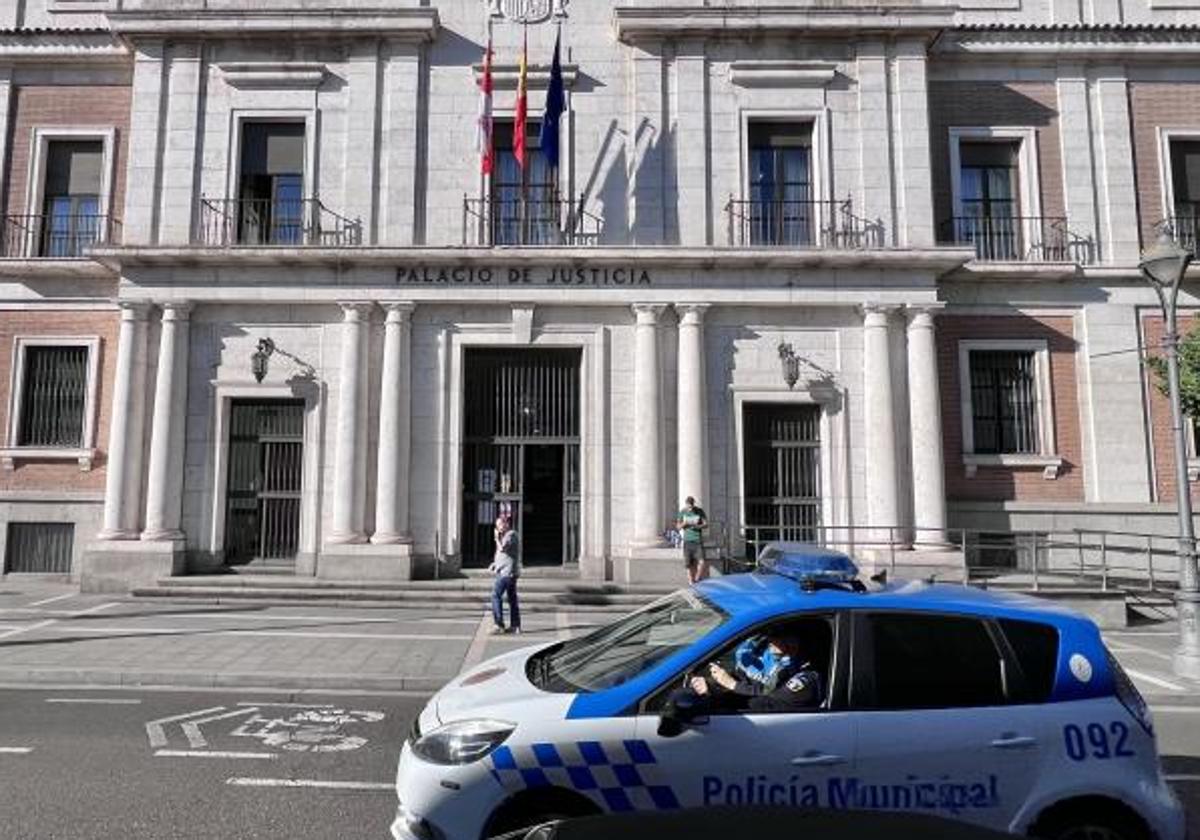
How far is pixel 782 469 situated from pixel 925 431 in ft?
9.02

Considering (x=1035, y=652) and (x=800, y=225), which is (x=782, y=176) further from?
(x=1035, y=652)

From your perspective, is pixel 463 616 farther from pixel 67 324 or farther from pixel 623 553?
pixel 67 324

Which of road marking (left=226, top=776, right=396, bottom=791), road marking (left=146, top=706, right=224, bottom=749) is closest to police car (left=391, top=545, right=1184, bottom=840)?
road marking (left=226, top=776, right=396, bottom=791)

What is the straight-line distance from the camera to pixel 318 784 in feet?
18.6

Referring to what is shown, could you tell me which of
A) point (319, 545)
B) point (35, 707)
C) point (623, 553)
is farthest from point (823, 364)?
point (35, 707)

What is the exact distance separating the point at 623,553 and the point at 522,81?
→ 9406 mm

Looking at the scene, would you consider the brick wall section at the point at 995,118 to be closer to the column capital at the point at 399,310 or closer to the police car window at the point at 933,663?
the column capital at the point at 399,310

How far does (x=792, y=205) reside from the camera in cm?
1698

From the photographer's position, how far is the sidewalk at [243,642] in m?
8.76

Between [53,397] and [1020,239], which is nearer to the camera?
[53,397]

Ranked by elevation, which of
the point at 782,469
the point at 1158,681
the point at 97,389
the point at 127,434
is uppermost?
the point at 97,389

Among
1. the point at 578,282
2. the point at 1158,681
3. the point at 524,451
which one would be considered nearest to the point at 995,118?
the point at 578,282

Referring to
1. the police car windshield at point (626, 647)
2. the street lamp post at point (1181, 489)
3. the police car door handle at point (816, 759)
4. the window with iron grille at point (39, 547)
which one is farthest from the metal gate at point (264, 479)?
the street lamp post at point (1181, 489)

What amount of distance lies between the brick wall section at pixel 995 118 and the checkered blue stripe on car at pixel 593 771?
54.6 ft
